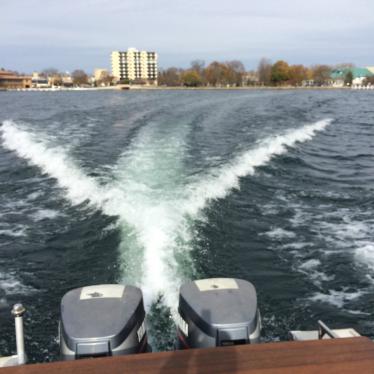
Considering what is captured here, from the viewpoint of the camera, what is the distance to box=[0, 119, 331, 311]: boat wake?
4605 millimetres

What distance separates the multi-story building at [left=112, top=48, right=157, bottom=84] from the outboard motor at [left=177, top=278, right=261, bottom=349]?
4700 inches

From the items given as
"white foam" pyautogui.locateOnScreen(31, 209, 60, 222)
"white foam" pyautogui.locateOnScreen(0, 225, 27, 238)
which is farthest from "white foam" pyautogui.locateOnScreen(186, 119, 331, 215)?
"white foam" pyautogui.locateOnScreen(0, 225, 27, 238)

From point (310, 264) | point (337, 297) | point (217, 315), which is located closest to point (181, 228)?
point (310, 264)

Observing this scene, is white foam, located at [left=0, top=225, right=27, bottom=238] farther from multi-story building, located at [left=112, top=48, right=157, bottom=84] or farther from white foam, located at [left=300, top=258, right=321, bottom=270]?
multi-story building, located at [left=112, top=48, right=157, bottom=84]

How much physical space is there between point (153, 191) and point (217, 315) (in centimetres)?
471

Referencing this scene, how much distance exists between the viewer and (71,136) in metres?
13.3

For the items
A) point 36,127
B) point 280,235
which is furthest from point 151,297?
point 36,127

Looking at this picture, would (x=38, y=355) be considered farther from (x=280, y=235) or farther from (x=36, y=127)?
(x=36, y=127)

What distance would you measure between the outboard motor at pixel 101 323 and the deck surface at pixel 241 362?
177mm

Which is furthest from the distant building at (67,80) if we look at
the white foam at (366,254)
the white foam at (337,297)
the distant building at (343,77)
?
the white foam at (337,297)

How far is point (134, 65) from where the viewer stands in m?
120

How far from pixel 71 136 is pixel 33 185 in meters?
5.14

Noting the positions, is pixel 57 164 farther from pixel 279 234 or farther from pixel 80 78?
pixel 80 78

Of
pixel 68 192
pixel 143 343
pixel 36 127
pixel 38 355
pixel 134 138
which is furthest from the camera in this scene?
pixel 36 127
